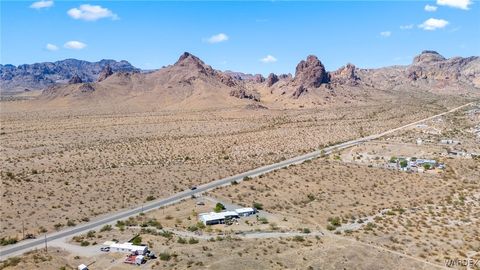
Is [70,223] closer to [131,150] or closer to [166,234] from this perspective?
[166,234]

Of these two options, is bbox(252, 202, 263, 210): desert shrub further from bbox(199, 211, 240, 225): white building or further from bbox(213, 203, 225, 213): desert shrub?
bbox(199, 211, 240, 225): white building

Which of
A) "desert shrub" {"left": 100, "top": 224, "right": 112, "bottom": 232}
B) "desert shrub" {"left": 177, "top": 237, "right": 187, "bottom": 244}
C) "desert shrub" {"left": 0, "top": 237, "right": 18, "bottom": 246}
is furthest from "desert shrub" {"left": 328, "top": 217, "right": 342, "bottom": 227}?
"desert shrub" {"left": 0, "top": 237, "right": 18, "bottom": 246}

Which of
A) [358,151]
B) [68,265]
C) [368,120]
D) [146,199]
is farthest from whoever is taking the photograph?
[368,120]

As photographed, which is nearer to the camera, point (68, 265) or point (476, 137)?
point (68, 265)

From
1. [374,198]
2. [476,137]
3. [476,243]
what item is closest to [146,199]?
[374,198]

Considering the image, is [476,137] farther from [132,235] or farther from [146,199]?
[132,235]

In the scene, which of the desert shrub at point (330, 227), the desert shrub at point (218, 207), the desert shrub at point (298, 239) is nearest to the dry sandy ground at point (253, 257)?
the desert shrub at point (298, 239)

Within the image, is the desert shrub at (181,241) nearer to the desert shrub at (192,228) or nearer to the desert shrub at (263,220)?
the desert shrub at (192,228)
